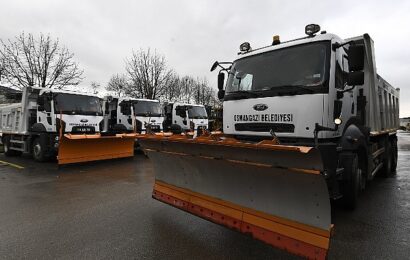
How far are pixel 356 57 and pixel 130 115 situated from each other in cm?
1137

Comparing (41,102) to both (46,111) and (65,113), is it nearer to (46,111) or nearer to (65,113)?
(46,111)

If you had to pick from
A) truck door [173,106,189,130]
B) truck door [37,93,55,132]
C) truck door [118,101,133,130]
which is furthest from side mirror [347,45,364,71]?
truck door [173,106,189,130]

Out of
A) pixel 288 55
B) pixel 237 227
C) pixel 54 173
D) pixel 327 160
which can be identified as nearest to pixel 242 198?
pixel 237 227

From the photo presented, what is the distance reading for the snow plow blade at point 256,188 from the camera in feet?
9.36

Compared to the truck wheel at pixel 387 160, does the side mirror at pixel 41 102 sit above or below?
above

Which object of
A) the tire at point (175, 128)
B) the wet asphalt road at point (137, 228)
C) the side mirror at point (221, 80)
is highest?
the side mirror at point (221, 80)

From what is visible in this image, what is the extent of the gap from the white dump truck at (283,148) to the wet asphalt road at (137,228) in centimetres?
33

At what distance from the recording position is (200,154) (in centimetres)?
381

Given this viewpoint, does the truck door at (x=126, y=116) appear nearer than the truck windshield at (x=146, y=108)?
Yes

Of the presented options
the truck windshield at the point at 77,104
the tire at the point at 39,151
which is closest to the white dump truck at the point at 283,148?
the truck windshield at the point at 77,104

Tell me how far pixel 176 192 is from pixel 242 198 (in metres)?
1.24

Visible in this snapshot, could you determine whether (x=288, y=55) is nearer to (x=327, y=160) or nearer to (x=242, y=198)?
(x=327, y=160)

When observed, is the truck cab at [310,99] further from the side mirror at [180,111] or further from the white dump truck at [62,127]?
the side mirror at [180,111]

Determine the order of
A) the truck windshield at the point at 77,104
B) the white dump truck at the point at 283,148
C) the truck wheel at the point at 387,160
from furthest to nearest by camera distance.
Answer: the truck windshield at the point at 77,104
the truck wheel at the point at 387,160
the white dump truck at the point at 283,148
